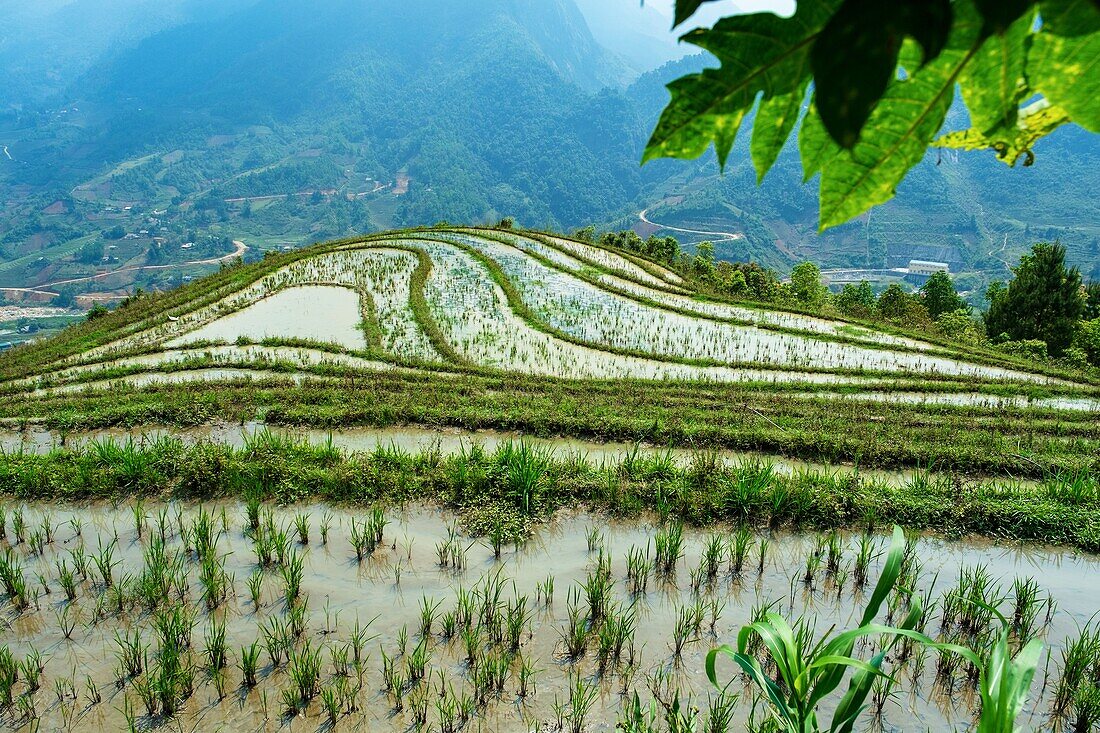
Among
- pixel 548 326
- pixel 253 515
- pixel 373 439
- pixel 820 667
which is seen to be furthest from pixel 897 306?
pixel 820 667

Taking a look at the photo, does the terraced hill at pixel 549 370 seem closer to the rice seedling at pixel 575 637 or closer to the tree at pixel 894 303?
the rice seedling at pixel 575 637

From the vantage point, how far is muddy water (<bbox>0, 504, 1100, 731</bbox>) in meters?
2.75

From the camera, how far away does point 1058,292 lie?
50.2ft

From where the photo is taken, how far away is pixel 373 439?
653cm

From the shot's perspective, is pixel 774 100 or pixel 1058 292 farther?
pixel 1058 292

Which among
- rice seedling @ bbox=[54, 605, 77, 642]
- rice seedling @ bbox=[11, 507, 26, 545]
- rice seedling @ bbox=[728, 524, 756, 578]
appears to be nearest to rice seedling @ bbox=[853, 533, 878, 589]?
rice seedling @ bbox=[728, 524, 756, 578]

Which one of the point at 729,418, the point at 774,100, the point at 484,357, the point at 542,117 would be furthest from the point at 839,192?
the point at 542,117

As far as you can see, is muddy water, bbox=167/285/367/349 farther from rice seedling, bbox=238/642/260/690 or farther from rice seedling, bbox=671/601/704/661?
rice seedling, bbox=671/601/704/661

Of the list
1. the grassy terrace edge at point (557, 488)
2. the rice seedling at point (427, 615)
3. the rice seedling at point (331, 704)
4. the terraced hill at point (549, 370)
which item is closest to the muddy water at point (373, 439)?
the terraced hill at point (549, 370)

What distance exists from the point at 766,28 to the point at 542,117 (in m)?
168

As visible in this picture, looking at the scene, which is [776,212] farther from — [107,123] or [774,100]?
[107,123]

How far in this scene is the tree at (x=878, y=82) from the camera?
1.48ft

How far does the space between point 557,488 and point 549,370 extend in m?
5.25

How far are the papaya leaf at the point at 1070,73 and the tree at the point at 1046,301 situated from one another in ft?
60.9
